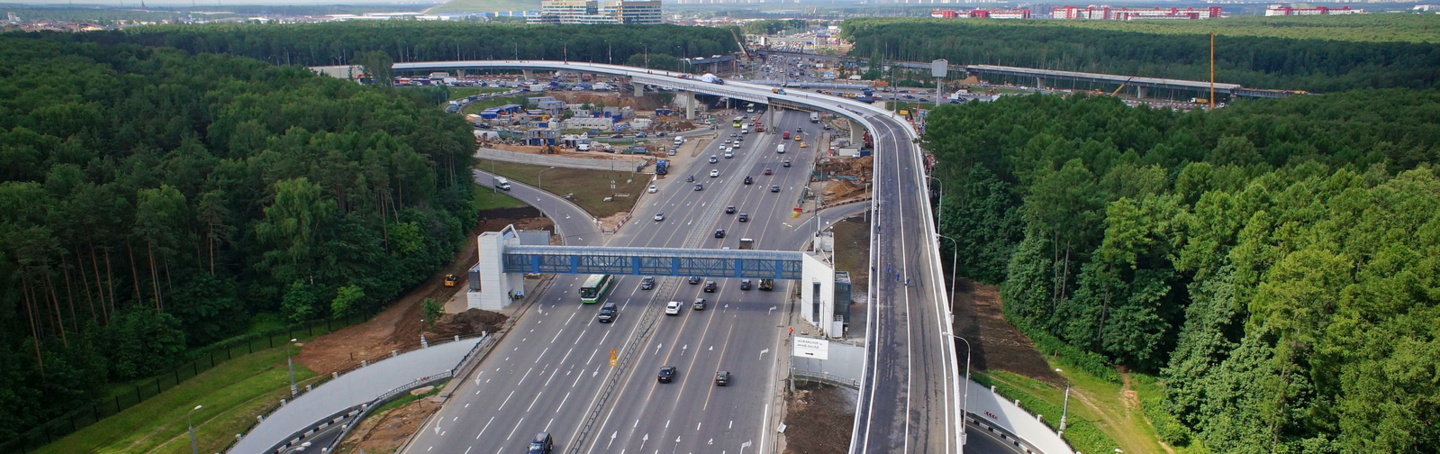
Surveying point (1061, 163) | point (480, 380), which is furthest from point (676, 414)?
point (1061, 163)

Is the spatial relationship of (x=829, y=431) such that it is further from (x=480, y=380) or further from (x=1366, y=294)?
(x=1366, y=294)

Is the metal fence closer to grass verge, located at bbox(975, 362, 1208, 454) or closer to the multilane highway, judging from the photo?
the multilane highway

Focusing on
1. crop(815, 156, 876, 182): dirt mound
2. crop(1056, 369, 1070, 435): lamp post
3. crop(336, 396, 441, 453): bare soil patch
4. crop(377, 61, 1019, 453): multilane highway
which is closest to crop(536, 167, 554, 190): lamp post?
crop(377, 61, 1019, 453): multilane highway

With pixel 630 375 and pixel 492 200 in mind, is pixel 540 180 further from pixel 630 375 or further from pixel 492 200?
pixel 630 375

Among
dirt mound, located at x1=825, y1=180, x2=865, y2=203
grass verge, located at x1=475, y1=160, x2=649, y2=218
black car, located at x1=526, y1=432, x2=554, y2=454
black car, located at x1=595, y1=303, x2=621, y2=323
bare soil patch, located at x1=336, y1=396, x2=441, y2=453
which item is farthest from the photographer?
dirt mound, located at x1=825, y1=180, x2=865, y2=203

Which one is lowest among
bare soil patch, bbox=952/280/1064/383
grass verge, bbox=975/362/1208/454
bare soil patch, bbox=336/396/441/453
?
grass verge, bbox=975/362/1208/454
